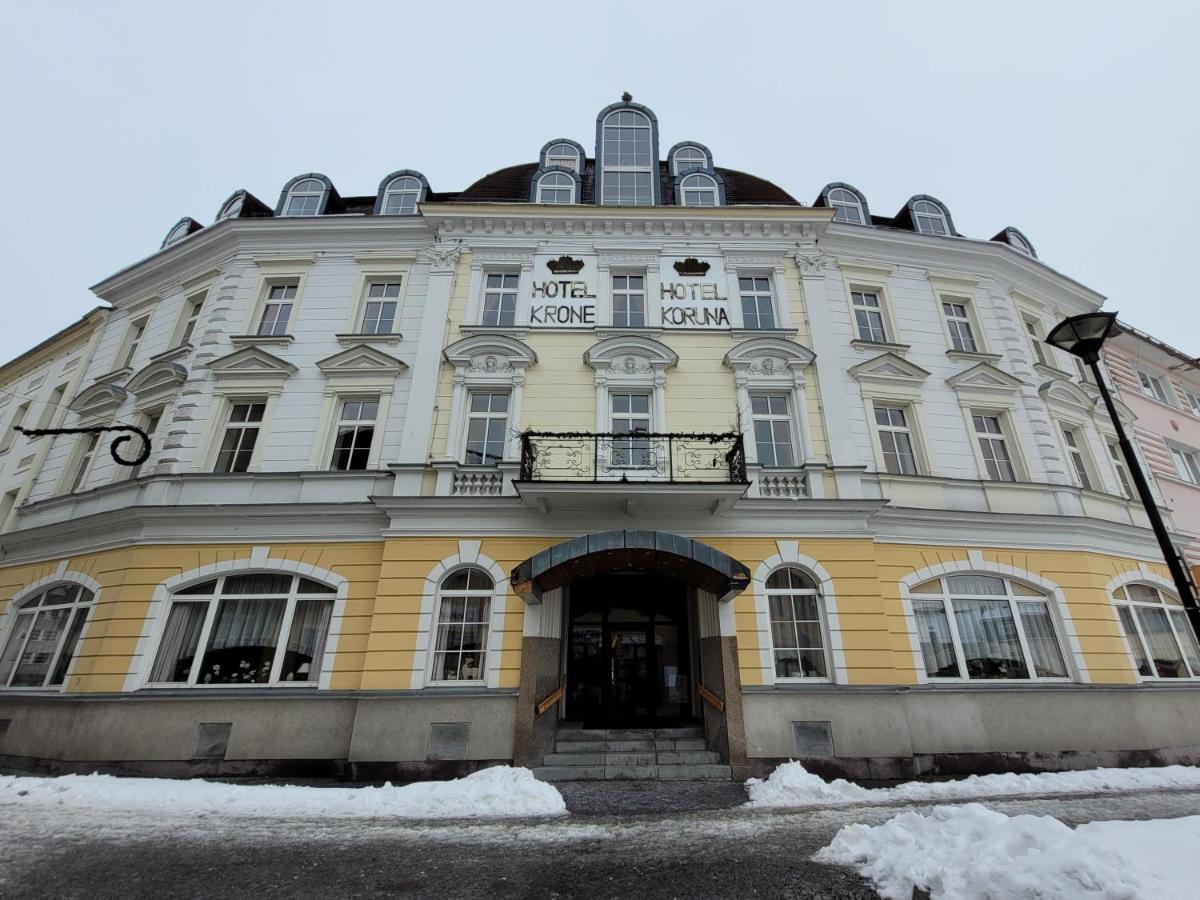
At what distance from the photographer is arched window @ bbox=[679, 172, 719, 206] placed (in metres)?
15.2

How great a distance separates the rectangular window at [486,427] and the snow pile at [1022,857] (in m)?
9.01

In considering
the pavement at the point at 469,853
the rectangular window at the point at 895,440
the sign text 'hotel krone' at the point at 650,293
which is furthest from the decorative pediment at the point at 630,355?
the pavement at the point at 469,853

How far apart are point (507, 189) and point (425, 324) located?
613 cm

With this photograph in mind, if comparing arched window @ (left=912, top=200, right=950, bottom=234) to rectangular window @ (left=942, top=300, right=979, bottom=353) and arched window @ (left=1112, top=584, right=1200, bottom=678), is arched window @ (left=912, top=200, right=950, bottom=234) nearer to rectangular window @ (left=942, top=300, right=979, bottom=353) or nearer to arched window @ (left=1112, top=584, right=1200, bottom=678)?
rectangular window @ (left=942, top=300, right=979, bottom=353)

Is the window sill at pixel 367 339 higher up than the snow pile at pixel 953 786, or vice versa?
the window sill at pixel 367 339

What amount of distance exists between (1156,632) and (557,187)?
1848cm

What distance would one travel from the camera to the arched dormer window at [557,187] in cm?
1520

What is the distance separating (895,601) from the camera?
11250mm

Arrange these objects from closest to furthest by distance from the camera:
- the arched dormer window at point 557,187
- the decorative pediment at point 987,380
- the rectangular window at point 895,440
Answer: the rectangular window at point 895,440, the decorative pediment at point 987,380, the arched dormer window at point 557,187

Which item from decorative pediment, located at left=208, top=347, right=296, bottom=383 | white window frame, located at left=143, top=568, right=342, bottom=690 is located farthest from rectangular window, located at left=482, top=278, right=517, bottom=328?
white window frame, located at left=143, top=568, right=342, bottom=690

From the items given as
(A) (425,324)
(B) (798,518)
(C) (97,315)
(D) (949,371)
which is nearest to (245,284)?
→ (A) (425,324)

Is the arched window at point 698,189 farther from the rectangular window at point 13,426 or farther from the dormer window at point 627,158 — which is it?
the rectangular window at point 13,426

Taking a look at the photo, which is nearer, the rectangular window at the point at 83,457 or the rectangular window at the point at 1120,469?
the rectangular window at the point at 83,457

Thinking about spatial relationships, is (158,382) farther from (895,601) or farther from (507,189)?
(895,601)
